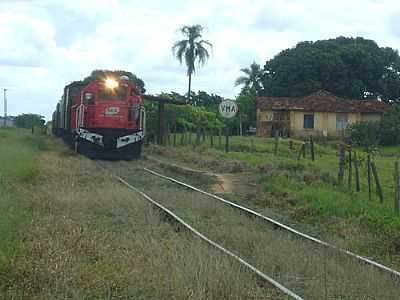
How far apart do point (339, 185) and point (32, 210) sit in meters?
9.42

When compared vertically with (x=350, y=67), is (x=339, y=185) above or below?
below

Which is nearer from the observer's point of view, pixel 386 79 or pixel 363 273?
pixel 363 273

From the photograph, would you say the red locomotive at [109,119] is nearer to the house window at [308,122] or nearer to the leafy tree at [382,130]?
the leafy tree at [382,130]

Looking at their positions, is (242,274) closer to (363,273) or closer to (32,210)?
(363,273)

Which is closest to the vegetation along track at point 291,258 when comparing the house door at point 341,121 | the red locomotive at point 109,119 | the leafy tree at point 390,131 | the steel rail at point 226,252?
the steel rail at point 226,252

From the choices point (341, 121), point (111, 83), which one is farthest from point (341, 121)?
point (111, 83)

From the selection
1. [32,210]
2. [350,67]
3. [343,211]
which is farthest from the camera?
[350,67]

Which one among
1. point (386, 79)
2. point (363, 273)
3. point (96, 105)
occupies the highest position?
point (386, 79)

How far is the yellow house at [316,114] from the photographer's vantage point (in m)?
59.3

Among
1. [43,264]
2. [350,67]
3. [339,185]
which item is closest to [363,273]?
[43,264]

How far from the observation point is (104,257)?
8.42 meters

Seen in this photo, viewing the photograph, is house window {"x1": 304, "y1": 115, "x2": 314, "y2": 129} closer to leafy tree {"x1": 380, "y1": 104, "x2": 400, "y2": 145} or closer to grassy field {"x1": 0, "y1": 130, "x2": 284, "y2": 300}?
leafy tree {"x1": 380, "y1": 104, "x2": 400, "y2": 145}

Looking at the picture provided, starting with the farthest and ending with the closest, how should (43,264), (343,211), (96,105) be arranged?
(96,105), (343,211), (43,264)

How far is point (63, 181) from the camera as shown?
18062 mm
